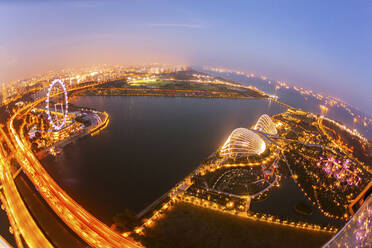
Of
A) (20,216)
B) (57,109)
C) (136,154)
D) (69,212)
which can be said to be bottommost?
(20,216)

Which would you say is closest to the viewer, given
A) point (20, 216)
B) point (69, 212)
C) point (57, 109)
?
point (20, 216)

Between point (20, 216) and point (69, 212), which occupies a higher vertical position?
point (69, 212)

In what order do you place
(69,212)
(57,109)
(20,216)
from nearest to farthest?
(20,216) → (69,212) → (57,109)

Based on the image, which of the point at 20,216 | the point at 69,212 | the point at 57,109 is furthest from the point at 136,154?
the point at 57,109

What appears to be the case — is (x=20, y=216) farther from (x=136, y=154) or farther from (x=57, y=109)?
(x=57, y=109)

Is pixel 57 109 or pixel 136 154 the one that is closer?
pixel 136 154

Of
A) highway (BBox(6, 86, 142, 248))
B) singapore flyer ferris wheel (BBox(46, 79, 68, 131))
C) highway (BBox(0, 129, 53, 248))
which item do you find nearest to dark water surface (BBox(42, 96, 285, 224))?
highway (BBox(6, 86, 142, 248))

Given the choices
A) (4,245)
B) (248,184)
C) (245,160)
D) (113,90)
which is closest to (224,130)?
(245,160)

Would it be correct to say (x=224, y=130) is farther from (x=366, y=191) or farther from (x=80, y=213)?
(x=366, y=191)
